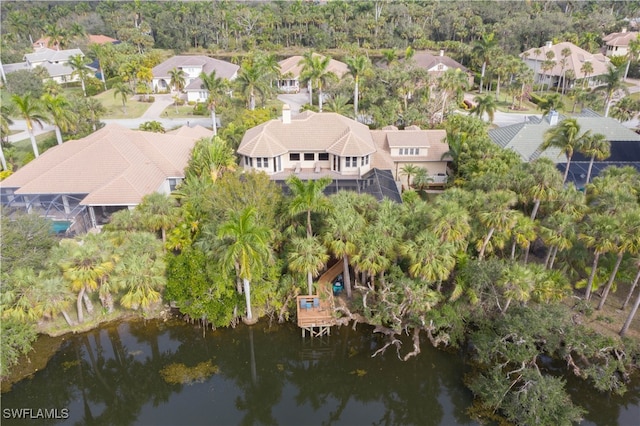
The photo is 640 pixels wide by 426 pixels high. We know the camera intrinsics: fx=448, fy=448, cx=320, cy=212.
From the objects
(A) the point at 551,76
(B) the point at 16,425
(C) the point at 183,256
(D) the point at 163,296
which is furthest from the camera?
(A) the point at 551,76

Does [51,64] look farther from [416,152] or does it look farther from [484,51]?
[484,51]

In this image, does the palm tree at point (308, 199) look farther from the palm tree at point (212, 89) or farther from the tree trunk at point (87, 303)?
the palm tree at point (212, 89)

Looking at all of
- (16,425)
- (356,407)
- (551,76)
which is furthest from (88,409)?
(551,76)

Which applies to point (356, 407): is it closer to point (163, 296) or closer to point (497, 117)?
point (163, 296)

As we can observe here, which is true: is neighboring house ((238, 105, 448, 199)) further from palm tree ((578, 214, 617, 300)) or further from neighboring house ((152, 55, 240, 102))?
neighboring house ((152, 55, 240, 102))

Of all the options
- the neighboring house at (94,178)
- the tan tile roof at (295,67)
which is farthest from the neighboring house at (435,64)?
the neighboring house at (94,178)

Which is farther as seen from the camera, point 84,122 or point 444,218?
point 84,122

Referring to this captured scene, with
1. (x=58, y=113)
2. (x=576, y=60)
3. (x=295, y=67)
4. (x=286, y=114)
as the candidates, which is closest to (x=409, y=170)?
(x=286, y=114)
